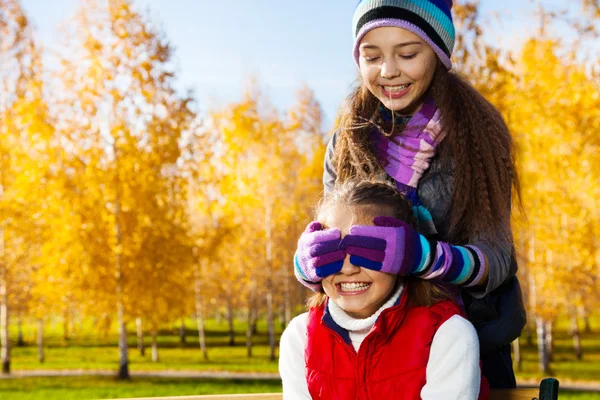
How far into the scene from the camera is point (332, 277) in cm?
157

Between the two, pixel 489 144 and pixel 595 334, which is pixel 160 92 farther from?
pixel 595 334

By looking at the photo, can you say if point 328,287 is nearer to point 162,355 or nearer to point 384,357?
point 384,357

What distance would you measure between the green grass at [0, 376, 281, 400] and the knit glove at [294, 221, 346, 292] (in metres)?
10.4

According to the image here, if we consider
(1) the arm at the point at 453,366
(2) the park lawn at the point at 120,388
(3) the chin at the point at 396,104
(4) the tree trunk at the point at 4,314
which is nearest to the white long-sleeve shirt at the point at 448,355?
(1) the arm at the point at 453,366

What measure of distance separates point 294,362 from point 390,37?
87 cm

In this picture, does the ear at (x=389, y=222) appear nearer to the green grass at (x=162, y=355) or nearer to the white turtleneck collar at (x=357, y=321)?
the white turtleneck collar at (x=357, y=321)

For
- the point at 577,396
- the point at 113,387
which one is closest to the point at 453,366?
the point at 577,396

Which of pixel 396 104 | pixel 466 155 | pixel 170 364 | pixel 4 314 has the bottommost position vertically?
pixel 170 364

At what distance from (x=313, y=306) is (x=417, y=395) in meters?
0.34

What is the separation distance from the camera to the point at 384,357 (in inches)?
61.2

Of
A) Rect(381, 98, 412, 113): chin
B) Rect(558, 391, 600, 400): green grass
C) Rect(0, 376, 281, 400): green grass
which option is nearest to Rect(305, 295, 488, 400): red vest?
Rect(381, 98, 412, 113): chin

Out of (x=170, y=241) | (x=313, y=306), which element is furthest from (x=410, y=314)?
(x=170, y=241)

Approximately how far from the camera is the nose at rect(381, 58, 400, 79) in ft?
5.87

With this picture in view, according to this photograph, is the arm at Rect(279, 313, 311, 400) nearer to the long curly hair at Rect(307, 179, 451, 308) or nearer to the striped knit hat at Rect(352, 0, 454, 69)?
the long curly hair at Rect(307, 179, 451, 308)
